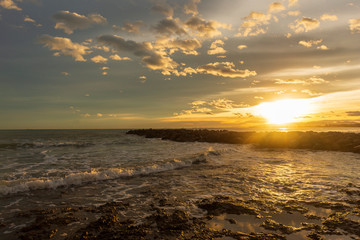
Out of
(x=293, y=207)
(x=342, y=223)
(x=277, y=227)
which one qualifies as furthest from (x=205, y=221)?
(x=342, y=223)

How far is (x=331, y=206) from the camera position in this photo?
6.07 m

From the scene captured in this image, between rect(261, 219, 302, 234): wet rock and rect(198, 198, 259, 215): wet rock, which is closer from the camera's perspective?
rect(261, 219, 302, 234): wet rock

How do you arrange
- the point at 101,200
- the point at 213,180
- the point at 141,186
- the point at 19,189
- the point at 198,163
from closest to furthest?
the point at 101,200 → the point at 19,189 → the point at 141,186 → the point at 213,180 → the point at 198,163

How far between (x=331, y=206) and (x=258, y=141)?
88.2ft

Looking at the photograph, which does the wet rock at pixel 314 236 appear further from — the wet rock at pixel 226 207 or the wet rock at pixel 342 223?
the wet rock at pixel 226 207

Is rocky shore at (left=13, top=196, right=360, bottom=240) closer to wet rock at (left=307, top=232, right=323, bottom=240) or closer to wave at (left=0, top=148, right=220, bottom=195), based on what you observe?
wet rock at (left=307, top=232, right=323, bottom=240)

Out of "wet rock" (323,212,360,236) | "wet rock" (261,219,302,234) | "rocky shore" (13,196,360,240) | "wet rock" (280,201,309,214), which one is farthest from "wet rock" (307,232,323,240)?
"wet rock" (280,201,309,214)

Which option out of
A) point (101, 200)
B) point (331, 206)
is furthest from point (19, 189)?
point (331, 206)

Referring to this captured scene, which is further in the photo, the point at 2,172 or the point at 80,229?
the point at 2,172

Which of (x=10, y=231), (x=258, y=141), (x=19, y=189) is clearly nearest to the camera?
(x=10, y=231)

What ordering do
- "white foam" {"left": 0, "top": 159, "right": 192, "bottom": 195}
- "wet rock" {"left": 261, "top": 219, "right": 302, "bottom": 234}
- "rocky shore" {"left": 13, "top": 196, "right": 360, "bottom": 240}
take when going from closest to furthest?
"rocky shore" {"left": 13, "top": 196, "right": 360, "bottom": 240} < "wet rock" {"left": 261, "top": 219, "right": 302, "bottom": 234} < "white foam" {"left": 0, "top": 159, "right": 192, "bottom": 195}

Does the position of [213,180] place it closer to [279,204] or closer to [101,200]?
[279,204]

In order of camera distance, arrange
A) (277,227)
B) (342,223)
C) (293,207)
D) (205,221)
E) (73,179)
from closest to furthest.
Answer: (277,227) < (342,223) < (205,221) < (293,207) < (73,179)

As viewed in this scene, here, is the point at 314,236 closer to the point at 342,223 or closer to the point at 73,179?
the point at 342,223
